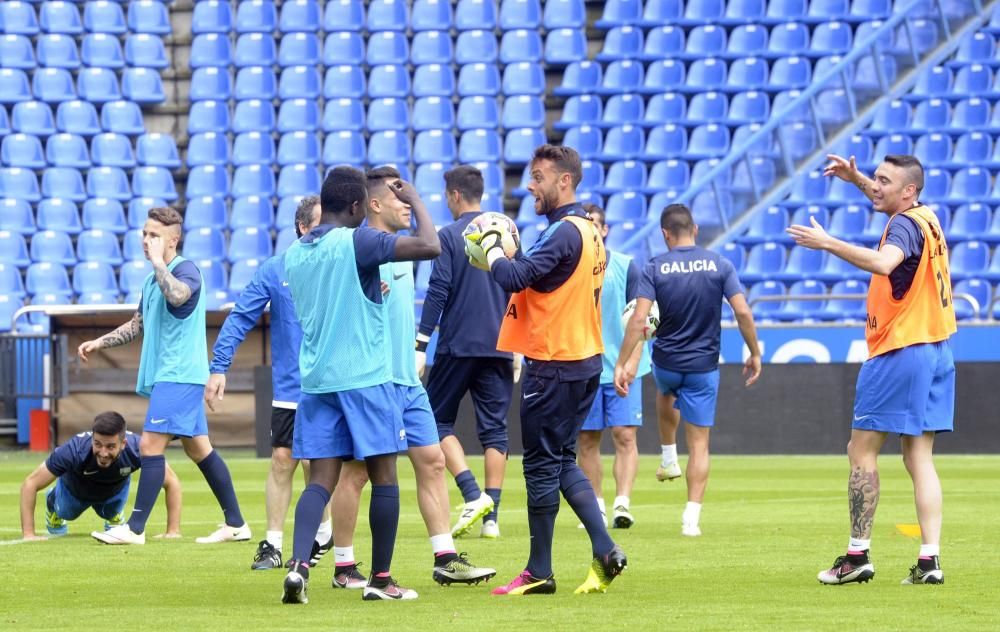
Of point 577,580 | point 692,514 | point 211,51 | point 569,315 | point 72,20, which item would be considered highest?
point 72,20

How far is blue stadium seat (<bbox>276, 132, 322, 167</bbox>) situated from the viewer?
85.3 feet

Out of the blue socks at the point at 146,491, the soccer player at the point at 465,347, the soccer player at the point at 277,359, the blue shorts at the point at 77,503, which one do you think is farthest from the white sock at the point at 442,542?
the blue shorts at the point at 77,503

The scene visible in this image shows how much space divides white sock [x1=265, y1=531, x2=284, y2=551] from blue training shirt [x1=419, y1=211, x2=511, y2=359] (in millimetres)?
2067

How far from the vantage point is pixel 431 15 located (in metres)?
27.1

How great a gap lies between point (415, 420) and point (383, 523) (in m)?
0.89

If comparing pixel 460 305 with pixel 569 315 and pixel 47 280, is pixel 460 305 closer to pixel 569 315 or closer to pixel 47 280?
pixel 569 315

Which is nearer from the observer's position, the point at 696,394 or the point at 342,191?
the point at 342,191

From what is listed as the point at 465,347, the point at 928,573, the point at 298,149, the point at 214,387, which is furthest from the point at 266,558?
the point at 298,149

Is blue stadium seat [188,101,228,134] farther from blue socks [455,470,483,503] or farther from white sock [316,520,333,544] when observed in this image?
white sock [316,520,333,544]

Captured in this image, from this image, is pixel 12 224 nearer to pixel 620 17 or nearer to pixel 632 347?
pixel 620 17

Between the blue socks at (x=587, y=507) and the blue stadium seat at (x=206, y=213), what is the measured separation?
59.6 feet

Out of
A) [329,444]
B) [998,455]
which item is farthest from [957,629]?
[998,455]

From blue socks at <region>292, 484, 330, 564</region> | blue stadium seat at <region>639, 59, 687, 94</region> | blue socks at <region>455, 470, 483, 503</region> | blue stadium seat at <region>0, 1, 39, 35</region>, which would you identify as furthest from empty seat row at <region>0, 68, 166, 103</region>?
blue socks at <region>292, 484, 330, 564</region>

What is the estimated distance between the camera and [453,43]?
89.8 feet
